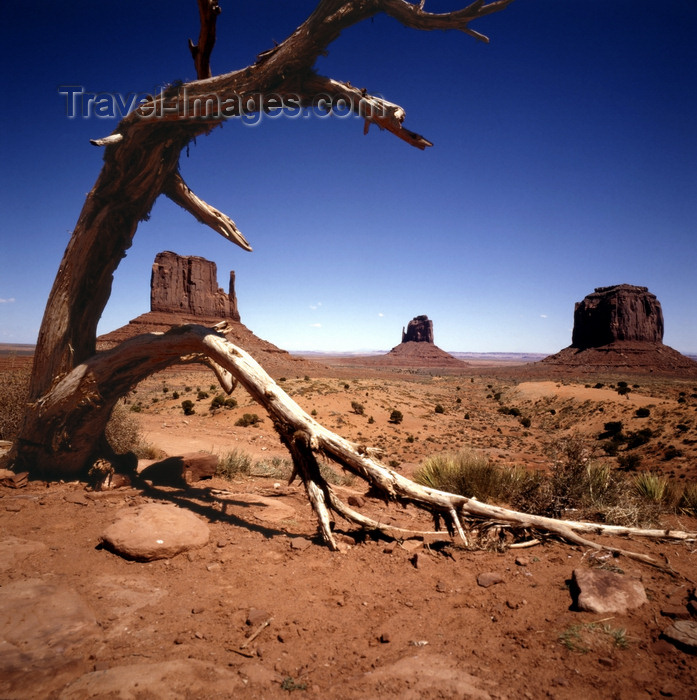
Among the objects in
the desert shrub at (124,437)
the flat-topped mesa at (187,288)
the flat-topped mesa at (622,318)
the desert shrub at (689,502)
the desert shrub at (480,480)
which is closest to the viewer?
the desert shrub at (480,480)

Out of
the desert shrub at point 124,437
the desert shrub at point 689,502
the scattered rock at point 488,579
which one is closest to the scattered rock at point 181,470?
the desert shrub at point 124,437

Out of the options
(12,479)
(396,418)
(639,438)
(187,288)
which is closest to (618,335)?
(639,438)

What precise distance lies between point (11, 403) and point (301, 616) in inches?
304

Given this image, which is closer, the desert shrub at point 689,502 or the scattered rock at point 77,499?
the scattered rock at point 77,499

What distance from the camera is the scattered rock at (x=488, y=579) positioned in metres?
3.63

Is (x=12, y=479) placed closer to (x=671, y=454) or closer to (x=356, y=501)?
(x=356, y=501)

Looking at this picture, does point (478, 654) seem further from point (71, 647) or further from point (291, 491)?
point (291, 491)

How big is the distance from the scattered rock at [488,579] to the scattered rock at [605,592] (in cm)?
62

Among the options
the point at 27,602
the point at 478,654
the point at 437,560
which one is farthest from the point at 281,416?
the point at 478,654

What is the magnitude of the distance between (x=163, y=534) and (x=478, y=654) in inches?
124

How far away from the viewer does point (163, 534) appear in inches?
162

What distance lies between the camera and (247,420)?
57.5ft

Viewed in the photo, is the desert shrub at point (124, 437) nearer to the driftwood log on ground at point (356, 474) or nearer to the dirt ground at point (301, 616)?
the dirt ground at point (301, 616)

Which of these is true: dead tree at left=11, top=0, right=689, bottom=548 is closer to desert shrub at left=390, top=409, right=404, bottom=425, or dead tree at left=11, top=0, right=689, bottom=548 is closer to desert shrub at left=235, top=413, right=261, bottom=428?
desert shrub at left=235, top=413, right=261, bottom=428
